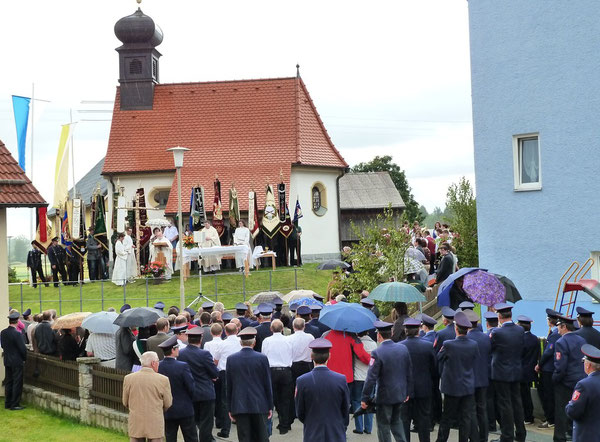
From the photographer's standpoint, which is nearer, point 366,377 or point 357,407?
point 366,377

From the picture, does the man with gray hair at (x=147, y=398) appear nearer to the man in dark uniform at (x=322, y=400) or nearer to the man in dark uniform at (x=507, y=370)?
the man in dark uniform at (x=322, y=400)

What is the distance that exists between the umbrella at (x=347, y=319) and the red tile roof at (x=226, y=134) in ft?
87.0

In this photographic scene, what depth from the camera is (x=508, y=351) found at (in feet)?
37.0

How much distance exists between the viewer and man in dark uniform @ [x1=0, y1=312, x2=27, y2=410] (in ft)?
48.8

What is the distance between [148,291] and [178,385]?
1805 cm

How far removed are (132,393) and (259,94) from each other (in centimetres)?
3323

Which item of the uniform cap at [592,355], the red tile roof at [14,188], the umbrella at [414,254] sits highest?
the red tile roof at [14,188]

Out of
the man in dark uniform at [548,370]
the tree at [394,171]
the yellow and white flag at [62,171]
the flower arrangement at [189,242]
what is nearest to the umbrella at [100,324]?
the man in dark uniform at [548,370]

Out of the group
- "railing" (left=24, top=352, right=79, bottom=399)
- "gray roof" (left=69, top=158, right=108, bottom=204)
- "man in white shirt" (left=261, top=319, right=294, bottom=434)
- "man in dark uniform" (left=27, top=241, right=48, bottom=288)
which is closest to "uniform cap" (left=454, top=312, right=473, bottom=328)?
"man in white shirt" (left=261, top=319, right=294, bottom=434)

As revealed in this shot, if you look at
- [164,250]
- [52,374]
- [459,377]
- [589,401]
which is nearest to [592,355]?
[589,401]

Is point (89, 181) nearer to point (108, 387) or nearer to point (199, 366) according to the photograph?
point (108, 387)

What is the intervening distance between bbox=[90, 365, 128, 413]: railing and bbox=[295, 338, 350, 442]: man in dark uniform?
4.66m

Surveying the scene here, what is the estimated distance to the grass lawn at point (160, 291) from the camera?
86.7 ft

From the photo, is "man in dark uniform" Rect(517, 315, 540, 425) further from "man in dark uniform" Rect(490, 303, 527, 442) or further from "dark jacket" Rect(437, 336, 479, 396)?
"dark jacket" Rect(437, 336, 479, 396)
